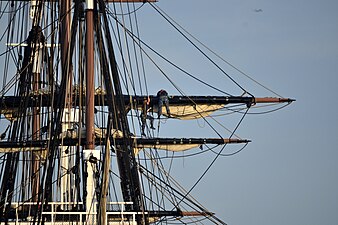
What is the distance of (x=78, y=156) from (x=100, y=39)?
5064 mm

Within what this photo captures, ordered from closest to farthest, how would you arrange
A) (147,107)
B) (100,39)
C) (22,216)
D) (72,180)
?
(100,39) → (22,216) → (72,180) → (147,107)

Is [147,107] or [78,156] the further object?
[147,107]

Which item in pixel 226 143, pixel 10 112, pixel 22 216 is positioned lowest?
pixel 22 216

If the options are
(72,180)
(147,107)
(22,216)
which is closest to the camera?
(22,216)

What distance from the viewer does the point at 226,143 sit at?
172 feet

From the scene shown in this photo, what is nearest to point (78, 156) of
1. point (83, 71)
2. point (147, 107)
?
point (83, 71)

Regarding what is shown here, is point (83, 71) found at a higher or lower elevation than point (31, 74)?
lower

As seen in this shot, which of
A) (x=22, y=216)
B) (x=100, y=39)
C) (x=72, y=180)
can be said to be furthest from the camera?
(x=72, y=180)

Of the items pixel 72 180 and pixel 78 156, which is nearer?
pixel 78 156

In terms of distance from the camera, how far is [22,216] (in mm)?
45750

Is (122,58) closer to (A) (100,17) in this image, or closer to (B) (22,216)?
(A) (100,17)

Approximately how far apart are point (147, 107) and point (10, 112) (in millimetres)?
7580

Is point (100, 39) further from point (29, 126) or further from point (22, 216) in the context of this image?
point (29, 126)

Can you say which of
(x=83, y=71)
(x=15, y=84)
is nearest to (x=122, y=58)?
(x=83, y=71)
